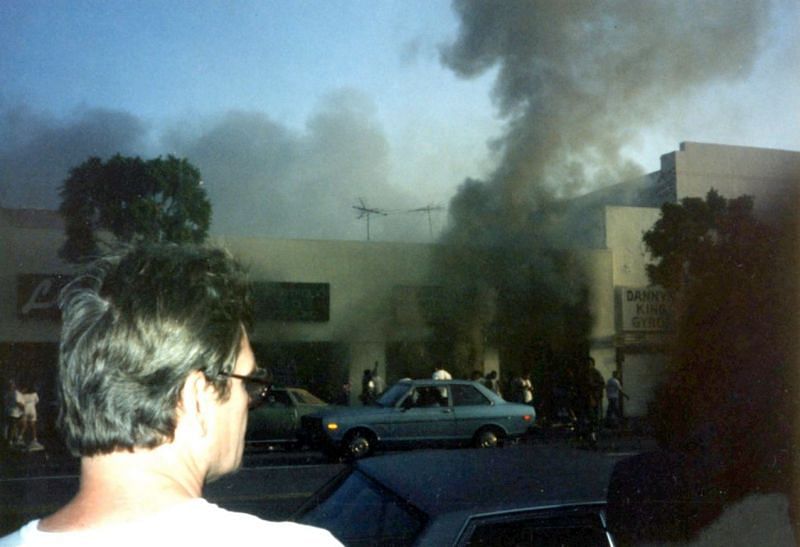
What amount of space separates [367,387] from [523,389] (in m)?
2.22

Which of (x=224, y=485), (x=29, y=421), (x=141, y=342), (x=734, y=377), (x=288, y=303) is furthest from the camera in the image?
(x=288, y=303)

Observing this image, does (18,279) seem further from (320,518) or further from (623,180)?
(623,180)

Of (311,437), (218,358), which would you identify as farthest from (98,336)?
(311,437)

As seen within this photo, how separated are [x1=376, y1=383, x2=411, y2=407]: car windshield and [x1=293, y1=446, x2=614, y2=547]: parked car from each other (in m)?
5.98

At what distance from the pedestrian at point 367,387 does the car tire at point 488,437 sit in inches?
58.5

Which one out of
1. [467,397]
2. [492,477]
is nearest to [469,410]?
[467,397]

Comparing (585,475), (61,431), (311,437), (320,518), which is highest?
(61,431)

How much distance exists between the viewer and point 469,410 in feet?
27.2

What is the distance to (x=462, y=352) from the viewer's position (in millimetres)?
10797

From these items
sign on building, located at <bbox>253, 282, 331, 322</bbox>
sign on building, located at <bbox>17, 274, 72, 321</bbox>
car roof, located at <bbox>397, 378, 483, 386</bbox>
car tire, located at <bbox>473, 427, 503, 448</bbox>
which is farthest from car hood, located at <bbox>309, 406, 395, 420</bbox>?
sign on building, located at <bbox>17, 274, 72, 321</bbox>

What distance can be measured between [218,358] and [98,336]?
0.15 meters

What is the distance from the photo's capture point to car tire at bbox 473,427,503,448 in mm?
8297

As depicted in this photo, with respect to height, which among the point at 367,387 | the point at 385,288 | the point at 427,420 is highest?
the point at 385,288

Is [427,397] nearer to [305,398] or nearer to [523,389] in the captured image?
[523,389]
